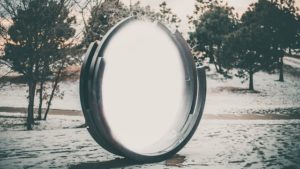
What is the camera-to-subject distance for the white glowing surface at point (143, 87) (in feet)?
5.79

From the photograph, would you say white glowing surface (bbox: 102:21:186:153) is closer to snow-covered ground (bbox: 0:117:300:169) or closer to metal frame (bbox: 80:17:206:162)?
metal frame (bbox: 80:17:206:162)

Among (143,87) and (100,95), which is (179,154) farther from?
(100,95)

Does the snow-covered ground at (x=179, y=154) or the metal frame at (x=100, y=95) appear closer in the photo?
the metal frame at (x=100, y=95)

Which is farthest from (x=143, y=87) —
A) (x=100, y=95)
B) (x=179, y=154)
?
(x=179, y=154)

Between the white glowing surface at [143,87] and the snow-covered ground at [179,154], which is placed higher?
the white glowing surface at [143,87]

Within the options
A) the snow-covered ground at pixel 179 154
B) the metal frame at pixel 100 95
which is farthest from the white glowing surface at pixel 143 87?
the snow-covered ground at pixel 179 154

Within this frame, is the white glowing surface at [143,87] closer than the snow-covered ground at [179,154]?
Yes

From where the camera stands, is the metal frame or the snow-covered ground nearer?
the metal frame

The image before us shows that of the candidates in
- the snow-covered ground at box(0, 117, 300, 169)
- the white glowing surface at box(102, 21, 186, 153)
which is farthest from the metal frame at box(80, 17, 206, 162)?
the snow-covered ground at box(0, 117, 300, 169)

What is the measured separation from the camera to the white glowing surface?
1.76m

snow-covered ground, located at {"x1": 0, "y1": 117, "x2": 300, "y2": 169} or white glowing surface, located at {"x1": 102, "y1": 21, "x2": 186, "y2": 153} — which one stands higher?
white glowing surface, located at {"x1": 102, "y1": 21, "x2": 186, "y2": 153}

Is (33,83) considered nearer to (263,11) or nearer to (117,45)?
(117,45)

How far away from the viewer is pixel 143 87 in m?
1.84

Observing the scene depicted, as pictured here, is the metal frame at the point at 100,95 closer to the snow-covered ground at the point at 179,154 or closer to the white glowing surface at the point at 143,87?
the white glowing surface at the point at 143,87
